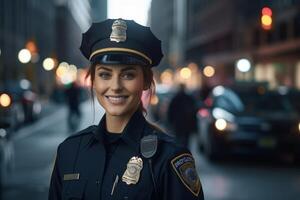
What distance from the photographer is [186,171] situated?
276cm

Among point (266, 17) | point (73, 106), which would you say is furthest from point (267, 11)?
point (73, 106)

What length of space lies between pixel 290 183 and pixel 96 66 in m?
9.43

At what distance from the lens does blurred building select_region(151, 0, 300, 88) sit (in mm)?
42781

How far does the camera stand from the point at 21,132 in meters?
24.0

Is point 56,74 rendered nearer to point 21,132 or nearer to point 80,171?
point 21,132

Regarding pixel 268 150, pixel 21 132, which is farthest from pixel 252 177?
pixel 21 132

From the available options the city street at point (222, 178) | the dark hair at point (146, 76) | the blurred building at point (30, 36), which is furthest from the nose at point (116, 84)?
the blurred building at point (30, 36)

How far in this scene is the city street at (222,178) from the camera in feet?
34.3

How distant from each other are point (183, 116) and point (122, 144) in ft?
35.4

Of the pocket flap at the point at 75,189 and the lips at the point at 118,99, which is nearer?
the pocket flap at the point at 75,189

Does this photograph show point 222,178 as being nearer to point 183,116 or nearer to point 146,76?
point 183,116

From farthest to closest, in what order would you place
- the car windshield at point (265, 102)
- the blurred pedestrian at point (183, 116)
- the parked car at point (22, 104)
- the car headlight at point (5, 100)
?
the parked car at point (22, 104) < the car headlight at point (5, 100) < the car windshield at point (265, 102) < the blurred pedestrian at point (183, 116)

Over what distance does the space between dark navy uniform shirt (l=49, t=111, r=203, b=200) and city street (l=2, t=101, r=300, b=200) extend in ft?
16.7

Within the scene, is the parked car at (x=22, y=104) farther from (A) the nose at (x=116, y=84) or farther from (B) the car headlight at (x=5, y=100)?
(A) the nose at (x=116, y=84)
